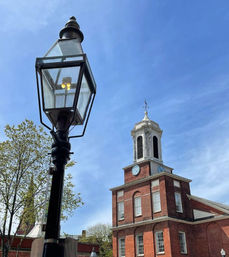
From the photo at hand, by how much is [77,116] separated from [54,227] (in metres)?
1.32

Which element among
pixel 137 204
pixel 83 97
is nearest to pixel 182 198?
pixel 137 204

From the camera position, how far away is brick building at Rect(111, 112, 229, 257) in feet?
88.6

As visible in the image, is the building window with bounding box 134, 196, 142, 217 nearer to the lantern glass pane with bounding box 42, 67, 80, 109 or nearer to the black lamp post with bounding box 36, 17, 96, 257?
the black lamp post with bounding box 36, 17, 96, 257

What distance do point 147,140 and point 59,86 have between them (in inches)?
1220

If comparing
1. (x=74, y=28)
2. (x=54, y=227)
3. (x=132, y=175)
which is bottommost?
(x=54, y=227)

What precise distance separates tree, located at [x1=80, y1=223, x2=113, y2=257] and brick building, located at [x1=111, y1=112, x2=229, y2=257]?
48.4 ft

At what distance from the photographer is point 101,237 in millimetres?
48625

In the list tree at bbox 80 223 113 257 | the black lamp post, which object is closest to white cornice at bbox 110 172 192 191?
tree at bbox 80 223 113 257

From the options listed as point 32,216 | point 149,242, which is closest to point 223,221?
point 149,242

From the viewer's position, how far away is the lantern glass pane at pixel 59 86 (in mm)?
3150

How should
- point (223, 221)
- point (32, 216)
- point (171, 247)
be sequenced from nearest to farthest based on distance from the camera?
point (32, 216) → point (171, 247) → point (223, 221)

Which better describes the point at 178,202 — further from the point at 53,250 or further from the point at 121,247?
the point at 53,250

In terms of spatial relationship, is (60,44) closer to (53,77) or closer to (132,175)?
(53,77)

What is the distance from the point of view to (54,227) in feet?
8.59
